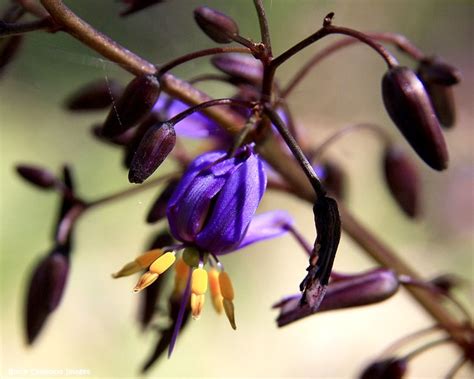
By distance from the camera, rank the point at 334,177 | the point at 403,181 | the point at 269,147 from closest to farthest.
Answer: the point at 269,147 → the point at 403,181 → the point at 334,177

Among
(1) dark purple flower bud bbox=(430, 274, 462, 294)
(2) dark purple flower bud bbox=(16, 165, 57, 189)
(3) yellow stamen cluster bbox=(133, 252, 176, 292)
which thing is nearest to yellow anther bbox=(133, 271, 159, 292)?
(3) yellow stamen cluster bbox=(133, 252, 176, 292)

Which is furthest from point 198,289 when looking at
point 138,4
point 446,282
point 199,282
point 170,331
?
point 446,282

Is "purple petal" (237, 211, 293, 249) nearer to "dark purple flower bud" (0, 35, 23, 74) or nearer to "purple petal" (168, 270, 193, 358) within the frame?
"purple petal" (168, 270, 193, 358)

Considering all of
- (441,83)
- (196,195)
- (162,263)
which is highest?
(441,83)

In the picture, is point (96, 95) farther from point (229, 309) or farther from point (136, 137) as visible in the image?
point (229, 309)

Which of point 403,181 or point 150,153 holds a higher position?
point 150,153

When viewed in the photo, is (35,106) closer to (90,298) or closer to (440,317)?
(90,298)

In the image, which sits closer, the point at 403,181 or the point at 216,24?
A: the point at 216,24
